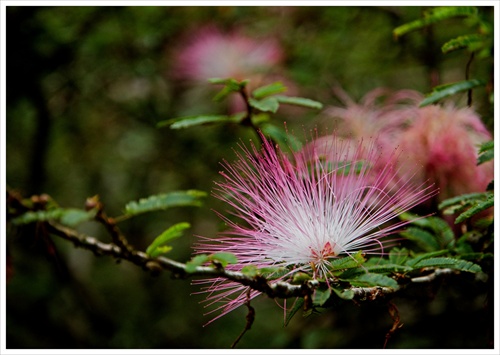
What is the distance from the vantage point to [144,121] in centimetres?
333

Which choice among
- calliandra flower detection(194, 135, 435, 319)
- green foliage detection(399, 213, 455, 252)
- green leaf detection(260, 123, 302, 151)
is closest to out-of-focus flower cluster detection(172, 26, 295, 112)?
green leaf detection(260, 123, 302, 151)

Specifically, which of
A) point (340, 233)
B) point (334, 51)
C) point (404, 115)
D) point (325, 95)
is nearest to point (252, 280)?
point (340, 233)

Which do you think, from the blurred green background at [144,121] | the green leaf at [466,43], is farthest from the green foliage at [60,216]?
the blurred green background at [144,121]

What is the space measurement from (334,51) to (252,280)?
7.85ft

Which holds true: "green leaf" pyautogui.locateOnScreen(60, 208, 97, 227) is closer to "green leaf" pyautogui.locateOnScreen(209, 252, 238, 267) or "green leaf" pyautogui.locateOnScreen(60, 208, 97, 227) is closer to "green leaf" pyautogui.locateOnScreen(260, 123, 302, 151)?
"green leaf" pyautogui.locateOnScreen(209, 252, 238, 267)

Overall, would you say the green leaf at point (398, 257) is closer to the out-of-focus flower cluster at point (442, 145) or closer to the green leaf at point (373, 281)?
the green leaf at point (373, 281)

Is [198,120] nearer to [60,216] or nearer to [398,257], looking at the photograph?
[60,216]

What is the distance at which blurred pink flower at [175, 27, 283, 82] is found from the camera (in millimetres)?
3067

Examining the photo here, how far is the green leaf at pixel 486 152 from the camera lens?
4.80 ft

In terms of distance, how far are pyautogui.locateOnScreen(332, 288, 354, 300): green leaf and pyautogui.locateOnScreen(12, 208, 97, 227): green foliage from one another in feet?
1.84

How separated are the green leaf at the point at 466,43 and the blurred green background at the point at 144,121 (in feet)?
2.51

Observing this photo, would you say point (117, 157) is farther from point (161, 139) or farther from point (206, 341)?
point (206, 341)

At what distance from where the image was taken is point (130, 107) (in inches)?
133

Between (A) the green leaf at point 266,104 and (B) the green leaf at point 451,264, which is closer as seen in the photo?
(B) the green leaf at point 451,264
